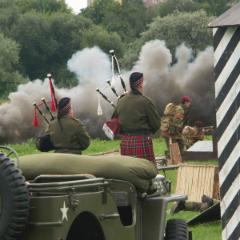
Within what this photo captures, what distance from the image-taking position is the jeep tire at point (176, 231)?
8.59 m

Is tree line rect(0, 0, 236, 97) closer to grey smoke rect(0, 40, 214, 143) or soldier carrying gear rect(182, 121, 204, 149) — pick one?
grey smoke rect(0, 40, 214, 143)

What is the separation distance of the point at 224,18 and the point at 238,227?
64.0 inches

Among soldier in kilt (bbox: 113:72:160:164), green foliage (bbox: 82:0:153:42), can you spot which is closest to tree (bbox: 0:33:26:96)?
green foliage (bbox: 82:0:153:42)

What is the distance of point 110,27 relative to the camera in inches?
3233

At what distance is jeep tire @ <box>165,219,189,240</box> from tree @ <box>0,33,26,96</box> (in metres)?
51.9

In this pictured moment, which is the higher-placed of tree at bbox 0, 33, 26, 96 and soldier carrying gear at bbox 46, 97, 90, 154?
soldier carrying gear at bbox 46, 97, 90, 154

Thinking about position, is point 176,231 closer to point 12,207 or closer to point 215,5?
point 12,207

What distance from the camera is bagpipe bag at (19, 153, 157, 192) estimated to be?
7.65 meters

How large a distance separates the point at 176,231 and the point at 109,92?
85.5 ft

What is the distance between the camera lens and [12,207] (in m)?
6.71

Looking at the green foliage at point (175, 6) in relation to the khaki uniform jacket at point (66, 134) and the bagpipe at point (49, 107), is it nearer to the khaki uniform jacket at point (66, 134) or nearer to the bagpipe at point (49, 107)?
the bagpipe at point (49, 107)

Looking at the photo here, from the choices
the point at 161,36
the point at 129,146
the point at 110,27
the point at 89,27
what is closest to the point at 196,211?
the point at 129,146

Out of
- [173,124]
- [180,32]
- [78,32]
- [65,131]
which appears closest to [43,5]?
[78,32]

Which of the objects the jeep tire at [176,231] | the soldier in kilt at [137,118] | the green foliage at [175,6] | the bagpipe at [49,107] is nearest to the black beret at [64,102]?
the soldier in kilt at [137,118]
